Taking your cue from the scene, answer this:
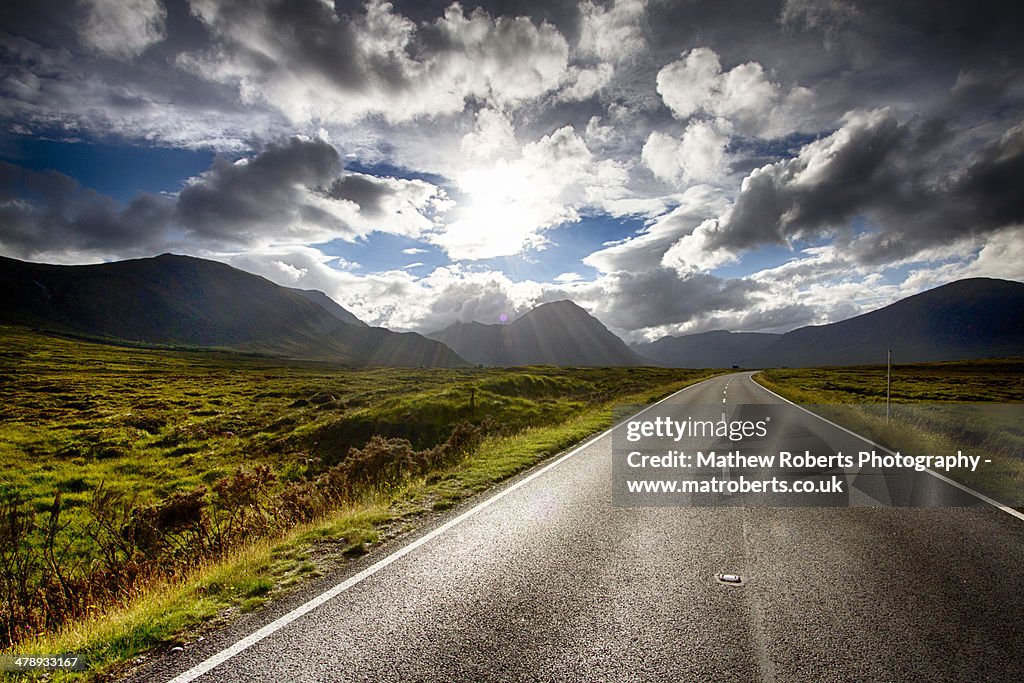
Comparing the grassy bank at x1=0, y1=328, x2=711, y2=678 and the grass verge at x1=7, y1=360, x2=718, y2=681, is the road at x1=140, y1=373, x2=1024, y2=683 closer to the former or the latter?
the grass verge at x1=7, y1=360, x2=718, y2=681

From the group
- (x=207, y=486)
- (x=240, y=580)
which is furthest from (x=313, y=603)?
(x=207, y=486)

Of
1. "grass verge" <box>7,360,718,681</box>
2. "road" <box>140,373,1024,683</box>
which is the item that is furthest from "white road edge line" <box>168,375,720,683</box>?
"grass verge" <box>7,360,718,681</box>

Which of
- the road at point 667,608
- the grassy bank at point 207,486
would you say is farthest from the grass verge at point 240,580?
the road at point 667,608

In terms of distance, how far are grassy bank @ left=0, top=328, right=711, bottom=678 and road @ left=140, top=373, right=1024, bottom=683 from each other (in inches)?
52.0

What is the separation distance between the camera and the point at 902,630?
174 inches

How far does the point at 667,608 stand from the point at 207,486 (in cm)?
1680

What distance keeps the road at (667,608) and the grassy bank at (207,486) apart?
1320 millimetres

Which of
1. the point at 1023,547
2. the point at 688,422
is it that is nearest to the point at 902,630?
the point at 1023,547

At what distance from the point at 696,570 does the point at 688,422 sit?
51.8ft

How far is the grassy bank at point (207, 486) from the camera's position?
20.1 feet

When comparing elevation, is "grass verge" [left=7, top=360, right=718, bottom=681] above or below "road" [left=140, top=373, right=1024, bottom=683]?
below

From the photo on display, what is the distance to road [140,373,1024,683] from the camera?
397cm

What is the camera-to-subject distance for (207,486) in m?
16.7

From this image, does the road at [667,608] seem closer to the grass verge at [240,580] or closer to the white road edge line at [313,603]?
the white road edge line at [313,603]
